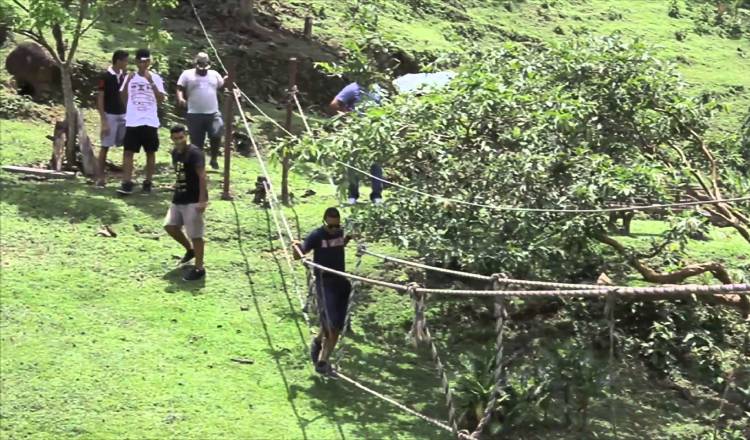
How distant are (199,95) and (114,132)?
3.29 ft

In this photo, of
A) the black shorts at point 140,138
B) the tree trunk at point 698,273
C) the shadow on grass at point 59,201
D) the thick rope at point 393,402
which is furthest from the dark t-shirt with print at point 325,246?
the black shorts at point 140,138

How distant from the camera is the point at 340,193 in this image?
8039 mm

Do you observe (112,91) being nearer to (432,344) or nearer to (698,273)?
(432,344)

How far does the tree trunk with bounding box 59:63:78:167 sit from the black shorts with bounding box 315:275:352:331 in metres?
4.51

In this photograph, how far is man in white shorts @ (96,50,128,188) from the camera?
986 centimetres

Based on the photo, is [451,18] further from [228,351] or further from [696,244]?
[228,351]

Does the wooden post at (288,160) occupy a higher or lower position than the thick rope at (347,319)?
higher

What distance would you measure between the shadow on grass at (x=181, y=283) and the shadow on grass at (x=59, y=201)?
3.78 ft

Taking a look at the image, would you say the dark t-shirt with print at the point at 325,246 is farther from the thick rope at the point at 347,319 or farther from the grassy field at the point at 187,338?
the grassy field at the point at 187,338

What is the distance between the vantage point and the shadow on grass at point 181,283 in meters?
8.17

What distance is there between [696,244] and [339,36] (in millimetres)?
8598

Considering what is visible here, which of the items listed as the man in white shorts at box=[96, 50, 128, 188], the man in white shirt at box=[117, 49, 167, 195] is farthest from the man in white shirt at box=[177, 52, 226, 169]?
the man in white shorts at box=[96, 50, 128, 188]

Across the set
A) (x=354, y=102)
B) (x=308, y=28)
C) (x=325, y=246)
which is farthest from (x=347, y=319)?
(x=308, y=28)

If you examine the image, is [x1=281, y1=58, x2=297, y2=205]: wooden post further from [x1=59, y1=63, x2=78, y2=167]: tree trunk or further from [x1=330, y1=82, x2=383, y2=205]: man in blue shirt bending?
[x1=59, y1=63, x2=78, y2=167]: tree trunk
